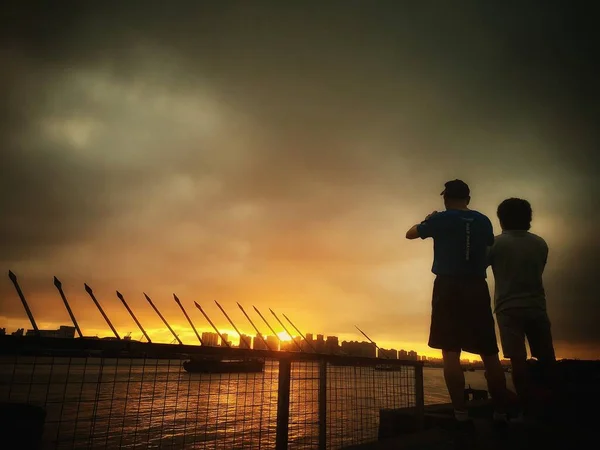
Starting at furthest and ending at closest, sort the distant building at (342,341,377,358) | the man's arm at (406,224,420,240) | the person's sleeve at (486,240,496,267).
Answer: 1. the distant building at (342,341,377,358)
2. the person's sleeve at (486,240,496,267)
3. the man's arm at (406,224,420,240)

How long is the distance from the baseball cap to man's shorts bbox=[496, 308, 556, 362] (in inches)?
53.4

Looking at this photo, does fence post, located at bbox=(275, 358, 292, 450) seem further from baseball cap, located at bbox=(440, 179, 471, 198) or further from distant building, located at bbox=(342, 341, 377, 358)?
distant building, located at bbox=(342, 341, 377, 358)

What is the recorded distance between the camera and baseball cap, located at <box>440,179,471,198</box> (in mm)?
3900

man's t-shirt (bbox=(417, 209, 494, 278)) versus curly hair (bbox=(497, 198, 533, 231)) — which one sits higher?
curly hair (bbox=(497, 198, 533, 231))

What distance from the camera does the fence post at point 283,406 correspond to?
344cm

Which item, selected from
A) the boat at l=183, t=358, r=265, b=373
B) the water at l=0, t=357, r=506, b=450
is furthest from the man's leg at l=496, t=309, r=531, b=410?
the boat at l=183, t=358, r=265, b=373

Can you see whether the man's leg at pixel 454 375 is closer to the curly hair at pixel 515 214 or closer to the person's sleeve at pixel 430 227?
the person's sleeve at pixel 430 227

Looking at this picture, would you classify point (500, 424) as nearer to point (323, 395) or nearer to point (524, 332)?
point (524, 332)

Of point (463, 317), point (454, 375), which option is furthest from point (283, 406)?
point (463, 317)

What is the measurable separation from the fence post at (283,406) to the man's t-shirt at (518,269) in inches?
97.3

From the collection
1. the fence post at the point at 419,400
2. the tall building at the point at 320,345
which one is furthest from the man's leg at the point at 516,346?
the tall building at the point at 320,345

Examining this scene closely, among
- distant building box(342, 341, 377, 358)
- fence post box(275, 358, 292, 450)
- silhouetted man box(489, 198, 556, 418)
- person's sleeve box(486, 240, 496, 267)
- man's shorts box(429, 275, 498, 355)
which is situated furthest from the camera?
distant building box(342, 341, 377, 358)

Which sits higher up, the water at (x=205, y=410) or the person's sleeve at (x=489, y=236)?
the person's sleeve at (x=489, y=236)

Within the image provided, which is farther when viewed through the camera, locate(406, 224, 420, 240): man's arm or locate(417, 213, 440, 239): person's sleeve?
locate(406, 224, 420, 240): man's arm
